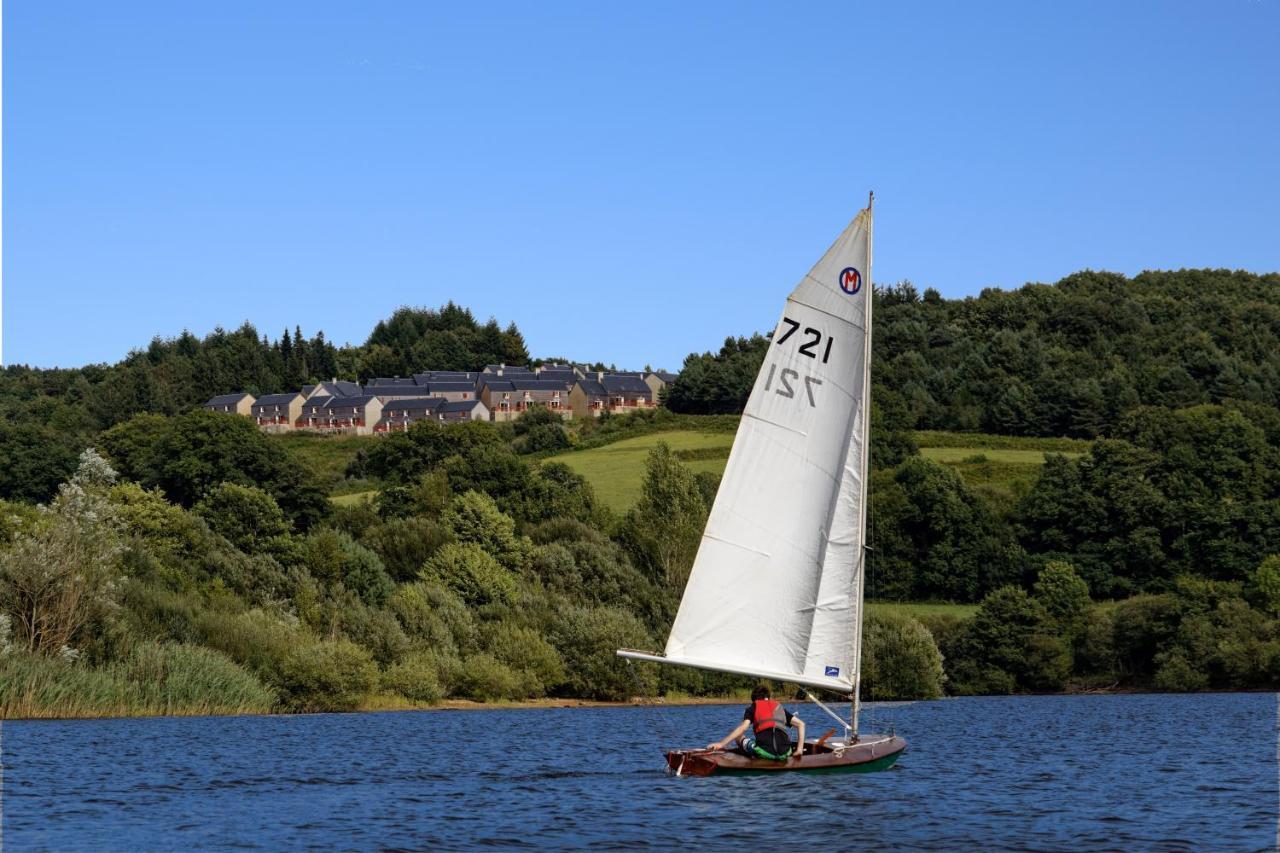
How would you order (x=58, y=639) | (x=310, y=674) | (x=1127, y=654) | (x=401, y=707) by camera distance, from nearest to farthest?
(x=58, y=639) → (x=310, y=674) → (x=401, y=707) → (x=1127, y=654)

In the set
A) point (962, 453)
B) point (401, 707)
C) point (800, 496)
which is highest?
point (962, 453)

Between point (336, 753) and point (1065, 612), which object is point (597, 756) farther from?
point (1065, 612)

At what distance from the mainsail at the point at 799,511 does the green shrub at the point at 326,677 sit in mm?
34275

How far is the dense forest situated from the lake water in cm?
636

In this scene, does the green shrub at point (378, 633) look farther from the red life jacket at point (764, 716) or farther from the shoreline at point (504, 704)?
the red life jacket at point (764, 716)

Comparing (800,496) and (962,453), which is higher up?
(962,453)

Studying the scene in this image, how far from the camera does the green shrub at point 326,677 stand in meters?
64.9

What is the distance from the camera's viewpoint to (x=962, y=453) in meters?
154

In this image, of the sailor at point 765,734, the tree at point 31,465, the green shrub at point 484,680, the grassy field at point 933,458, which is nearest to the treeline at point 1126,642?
the grassy field at point 933,458

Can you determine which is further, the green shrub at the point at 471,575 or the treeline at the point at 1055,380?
the treeline at the point at 1055,380

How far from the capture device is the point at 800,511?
34.0m

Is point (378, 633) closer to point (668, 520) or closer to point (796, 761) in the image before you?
point (668, 520)

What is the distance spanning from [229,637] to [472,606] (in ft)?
75.7

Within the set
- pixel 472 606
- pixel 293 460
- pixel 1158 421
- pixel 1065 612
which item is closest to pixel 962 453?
pixel 1158 421
